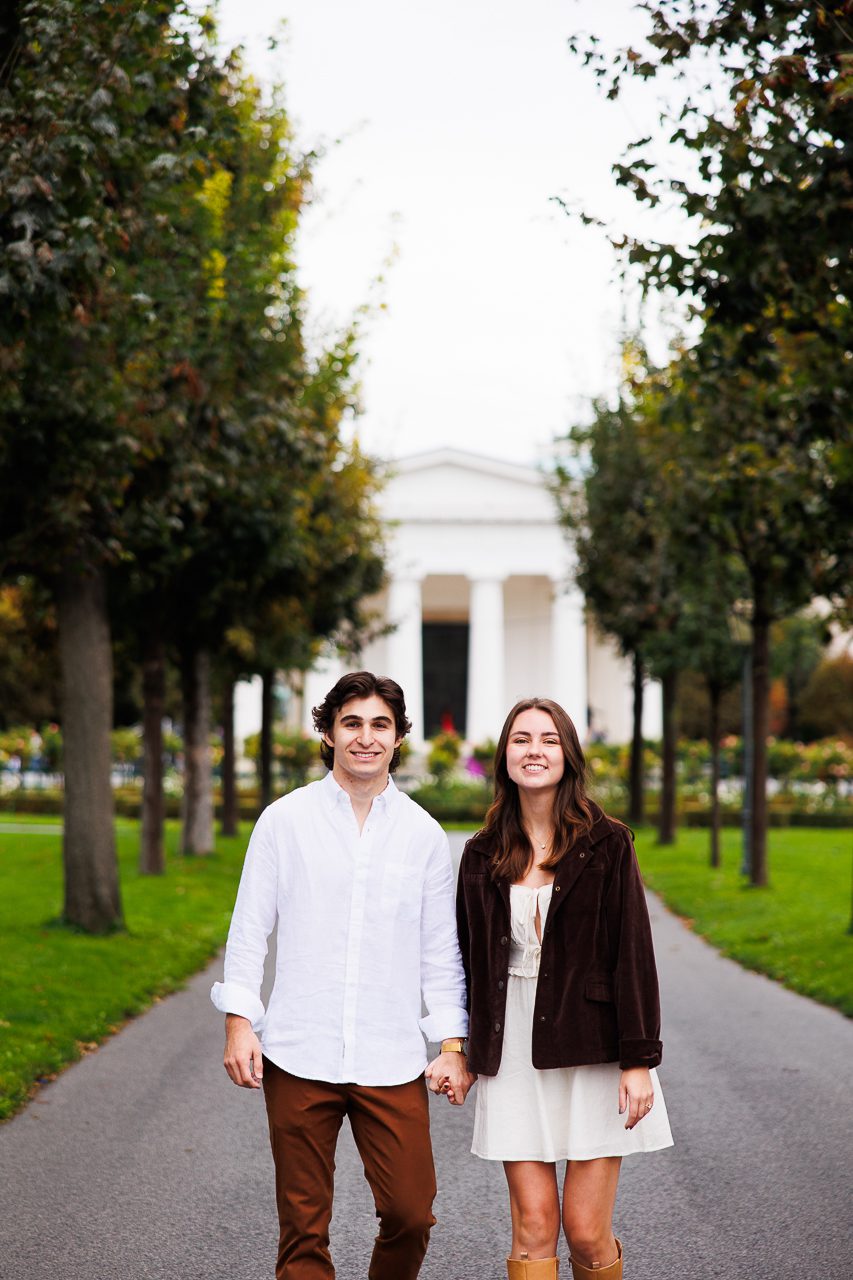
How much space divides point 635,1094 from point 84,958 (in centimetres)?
825

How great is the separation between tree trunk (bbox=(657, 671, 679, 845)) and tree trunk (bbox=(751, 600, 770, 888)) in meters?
5.95

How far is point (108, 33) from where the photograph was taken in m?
6.98

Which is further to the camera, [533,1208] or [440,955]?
[440,955]

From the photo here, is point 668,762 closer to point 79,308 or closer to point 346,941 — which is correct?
point 79,308

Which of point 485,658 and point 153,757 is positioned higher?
point 485,658

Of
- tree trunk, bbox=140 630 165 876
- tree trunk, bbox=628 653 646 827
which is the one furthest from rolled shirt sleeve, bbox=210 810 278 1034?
tree trunk, bbox=628 653 646 827

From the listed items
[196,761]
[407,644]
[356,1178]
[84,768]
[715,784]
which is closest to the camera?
[356,1178]

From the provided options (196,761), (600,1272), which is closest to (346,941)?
(600,1272)

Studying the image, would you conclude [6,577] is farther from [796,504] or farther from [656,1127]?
[656,1127]

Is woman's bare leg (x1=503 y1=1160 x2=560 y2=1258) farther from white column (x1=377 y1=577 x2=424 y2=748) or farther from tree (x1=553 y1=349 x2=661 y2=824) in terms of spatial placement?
white column (x1=377 y1=577 x2=424 y2=748)

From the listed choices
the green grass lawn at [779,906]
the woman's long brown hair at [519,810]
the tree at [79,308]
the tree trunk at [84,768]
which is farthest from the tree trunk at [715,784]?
the woman's long brown hair at [519,810]

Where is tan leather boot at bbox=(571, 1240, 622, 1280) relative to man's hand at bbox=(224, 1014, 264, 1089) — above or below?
below

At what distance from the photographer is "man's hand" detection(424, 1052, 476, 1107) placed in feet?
11.8

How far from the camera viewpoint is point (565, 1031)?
11.5ft
